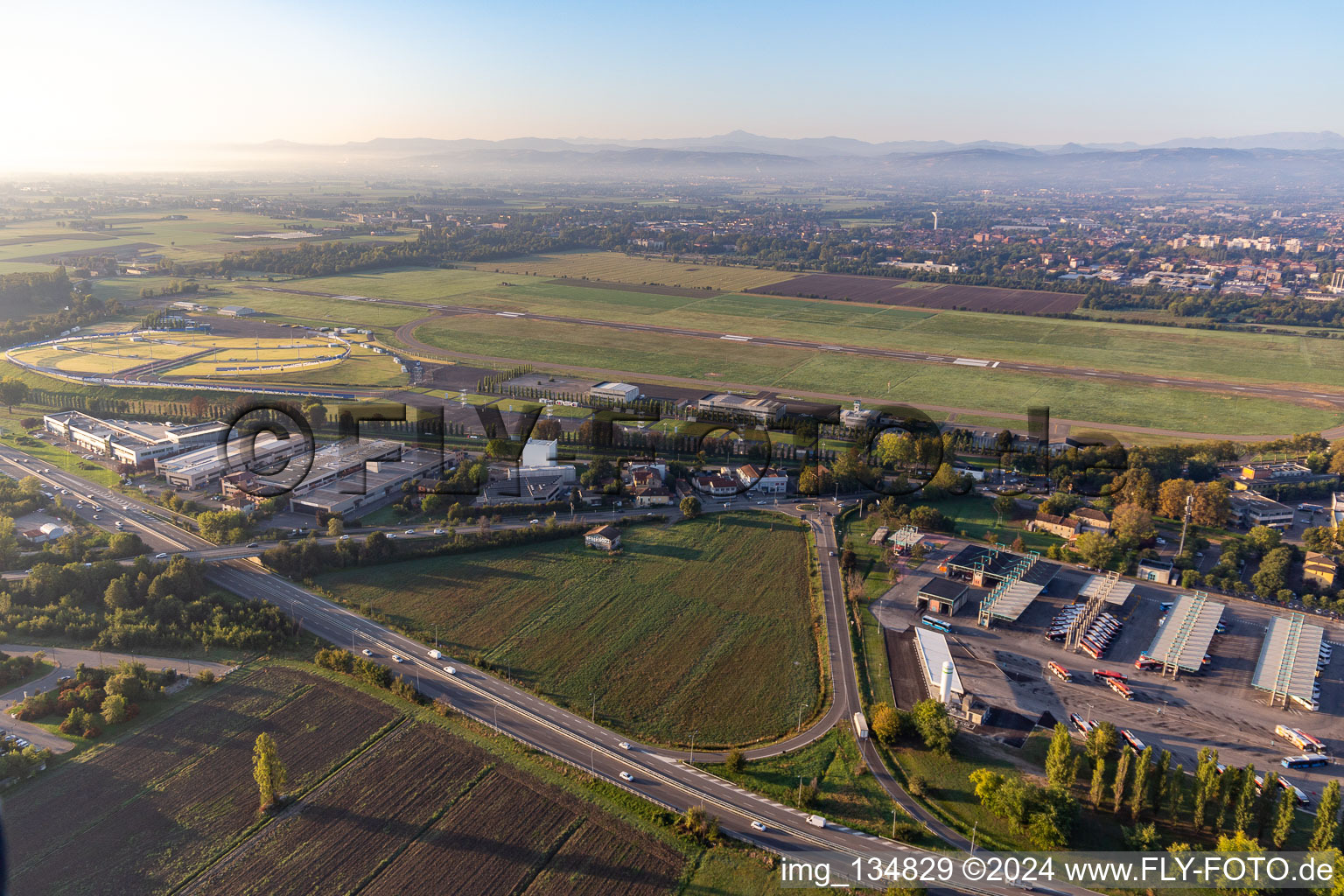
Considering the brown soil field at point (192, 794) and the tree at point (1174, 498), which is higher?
the tree at point (1174, 498)

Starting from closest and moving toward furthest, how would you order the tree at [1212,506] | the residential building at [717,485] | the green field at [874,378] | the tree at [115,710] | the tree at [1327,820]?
the tree at [1327,820] → the tree at [115,710] → the tree at [1212,506] → the residential building at [717,485] → the green field at [874,378]

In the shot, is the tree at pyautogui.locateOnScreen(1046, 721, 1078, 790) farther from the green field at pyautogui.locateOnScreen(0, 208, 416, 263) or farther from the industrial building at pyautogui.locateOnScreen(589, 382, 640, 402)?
the green field at pyautogui.locateOnScreen(0, 208, 416, 263)

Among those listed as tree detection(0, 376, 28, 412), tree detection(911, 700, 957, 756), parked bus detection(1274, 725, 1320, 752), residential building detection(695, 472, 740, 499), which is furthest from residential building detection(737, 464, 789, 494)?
tree detection(0, 376, 28, 412)

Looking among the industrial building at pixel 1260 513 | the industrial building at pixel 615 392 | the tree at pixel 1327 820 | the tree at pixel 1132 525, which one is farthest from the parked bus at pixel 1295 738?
the industrial building at pixel 615 392

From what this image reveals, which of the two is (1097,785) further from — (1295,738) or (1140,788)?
(1295,738)

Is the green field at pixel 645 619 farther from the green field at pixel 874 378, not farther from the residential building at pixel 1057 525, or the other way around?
the green field at pixel 874 378

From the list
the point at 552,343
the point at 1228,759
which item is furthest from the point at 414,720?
the point at 552,343

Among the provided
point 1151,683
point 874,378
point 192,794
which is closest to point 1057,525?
point 1151,683
